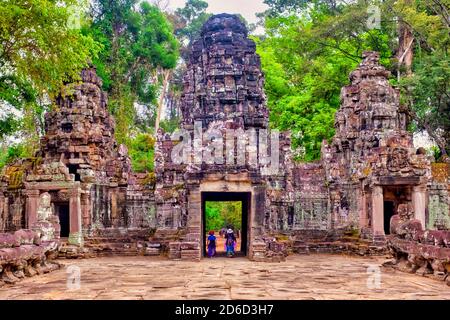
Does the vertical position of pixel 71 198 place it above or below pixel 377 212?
above

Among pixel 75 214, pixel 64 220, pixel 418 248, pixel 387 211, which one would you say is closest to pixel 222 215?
pixel 64 220

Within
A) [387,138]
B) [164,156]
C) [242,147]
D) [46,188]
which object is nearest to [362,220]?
[387,138]

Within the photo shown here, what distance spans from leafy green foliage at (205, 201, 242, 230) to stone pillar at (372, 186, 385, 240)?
17.3 metres

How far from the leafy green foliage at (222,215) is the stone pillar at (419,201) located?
18.1m

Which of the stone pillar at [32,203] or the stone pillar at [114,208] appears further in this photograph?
the stone pillar at [114,208]

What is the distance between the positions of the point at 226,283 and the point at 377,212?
9971mm

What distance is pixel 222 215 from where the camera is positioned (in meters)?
38.4

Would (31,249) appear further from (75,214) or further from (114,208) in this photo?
(114,208)

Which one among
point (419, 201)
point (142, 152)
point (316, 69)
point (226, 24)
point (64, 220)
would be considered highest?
point (316, 69)

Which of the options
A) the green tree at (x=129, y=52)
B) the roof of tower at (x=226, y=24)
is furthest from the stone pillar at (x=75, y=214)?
the green tree at (x=129, y=52)

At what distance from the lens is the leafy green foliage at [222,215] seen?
3710 cm

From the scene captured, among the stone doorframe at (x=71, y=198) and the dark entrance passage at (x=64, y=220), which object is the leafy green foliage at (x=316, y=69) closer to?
the dark entrance passage at (x=64, y=220)
